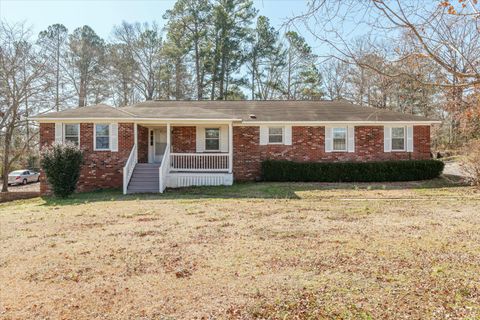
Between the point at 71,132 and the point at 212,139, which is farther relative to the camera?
the point at 212,139

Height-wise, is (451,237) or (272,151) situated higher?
(272,151)

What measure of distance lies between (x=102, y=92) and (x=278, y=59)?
16.8 meters

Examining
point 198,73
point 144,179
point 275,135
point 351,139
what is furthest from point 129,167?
point 198,73

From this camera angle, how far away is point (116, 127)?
48.2 feet

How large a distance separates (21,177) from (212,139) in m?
16.4

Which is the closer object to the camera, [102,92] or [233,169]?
[233,169]

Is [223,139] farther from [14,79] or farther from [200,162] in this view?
[14,79]

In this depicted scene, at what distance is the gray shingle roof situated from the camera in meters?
14.8

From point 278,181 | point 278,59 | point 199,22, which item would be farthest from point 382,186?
point 199,22

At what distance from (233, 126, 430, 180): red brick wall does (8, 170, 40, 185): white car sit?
1737cm

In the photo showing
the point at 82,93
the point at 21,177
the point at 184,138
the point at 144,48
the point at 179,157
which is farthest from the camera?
the point at 144,48

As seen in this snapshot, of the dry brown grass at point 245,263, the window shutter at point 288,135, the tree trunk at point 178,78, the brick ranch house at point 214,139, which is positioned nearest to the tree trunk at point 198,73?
the tree trunk at point 178,78

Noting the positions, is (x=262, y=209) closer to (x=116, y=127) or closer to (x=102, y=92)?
(x=116, y=127)

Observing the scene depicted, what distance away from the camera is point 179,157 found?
50.2ft
